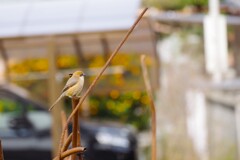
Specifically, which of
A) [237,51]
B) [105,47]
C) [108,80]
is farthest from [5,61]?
[237,51]

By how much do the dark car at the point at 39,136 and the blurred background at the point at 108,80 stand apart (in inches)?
0.4

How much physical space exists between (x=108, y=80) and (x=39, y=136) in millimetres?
1930

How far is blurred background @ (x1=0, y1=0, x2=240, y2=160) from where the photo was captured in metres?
8.57

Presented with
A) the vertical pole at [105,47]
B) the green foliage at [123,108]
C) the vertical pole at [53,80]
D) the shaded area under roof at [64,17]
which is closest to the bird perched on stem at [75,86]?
the vertical pole at [53,80]

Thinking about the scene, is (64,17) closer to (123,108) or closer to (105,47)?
(105,47)

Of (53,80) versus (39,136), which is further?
(53,80)

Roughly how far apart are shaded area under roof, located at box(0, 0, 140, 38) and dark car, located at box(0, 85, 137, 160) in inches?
31.8

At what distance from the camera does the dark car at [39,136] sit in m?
8.48

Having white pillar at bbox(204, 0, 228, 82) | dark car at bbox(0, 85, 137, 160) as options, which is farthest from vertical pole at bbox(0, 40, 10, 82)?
white pillar at bbox(204, 0, 228, 82)

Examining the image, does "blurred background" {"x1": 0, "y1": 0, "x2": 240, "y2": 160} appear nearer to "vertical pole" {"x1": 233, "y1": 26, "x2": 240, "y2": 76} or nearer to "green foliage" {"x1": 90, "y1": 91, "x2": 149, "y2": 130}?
"vertical pole" {"x1": 233, "y1": 26, "x2": 240, "y2": 76}

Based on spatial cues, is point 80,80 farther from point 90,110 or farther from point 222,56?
point 90,110

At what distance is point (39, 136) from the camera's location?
8.73 meters

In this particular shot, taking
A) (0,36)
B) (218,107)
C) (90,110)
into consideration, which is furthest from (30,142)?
(90,110)

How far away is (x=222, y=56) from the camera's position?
8641mm
